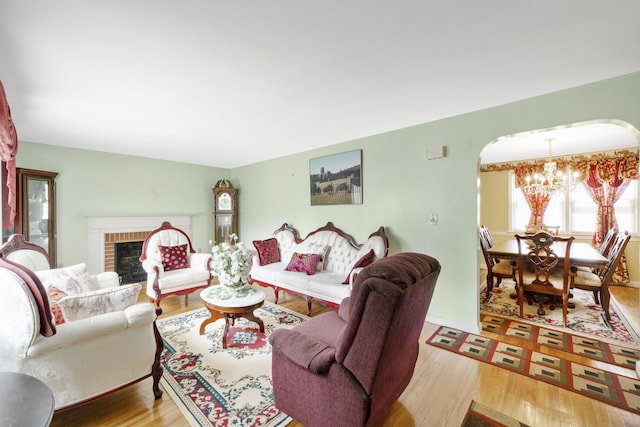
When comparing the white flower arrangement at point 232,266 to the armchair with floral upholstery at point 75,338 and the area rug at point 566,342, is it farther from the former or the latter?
the area rug at point 566,342

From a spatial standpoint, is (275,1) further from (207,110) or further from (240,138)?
(240,138)

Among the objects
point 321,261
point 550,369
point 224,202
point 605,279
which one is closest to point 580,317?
point 605,279

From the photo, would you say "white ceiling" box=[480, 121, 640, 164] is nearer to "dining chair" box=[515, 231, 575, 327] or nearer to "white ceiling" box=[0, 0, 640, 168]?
"dining chair" box=[515, 231, 575, 327]

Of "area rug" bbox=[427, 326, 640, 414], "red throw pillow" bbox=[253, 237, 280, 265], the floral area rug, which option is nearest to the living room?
"area rug" bbox=[427, 326, 640, 414]

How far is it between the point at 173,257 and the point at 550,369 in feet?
15.2

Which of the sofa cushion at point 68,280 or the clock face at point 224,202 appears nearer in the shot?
the sofa cushion at point 68,280

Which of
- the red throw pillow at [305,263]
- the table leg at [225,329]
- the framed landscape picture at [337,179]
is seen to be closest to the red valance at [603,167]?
the framed landscape picture at [337,179]

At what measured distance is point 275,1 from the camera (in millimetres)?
1325

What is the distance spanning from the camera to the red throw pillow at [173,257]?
392 centimetres

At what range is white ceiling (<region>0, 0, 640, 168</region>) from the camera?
1397 mm

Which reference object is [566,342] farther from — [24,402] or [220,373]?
[24,402]

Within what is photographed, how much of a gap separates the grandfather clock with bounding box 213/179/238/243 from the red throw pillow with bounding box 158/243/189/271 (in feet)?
5.09

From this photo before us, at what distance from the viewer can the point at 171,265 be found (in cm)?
395

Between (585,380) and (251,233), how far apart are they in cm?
514
